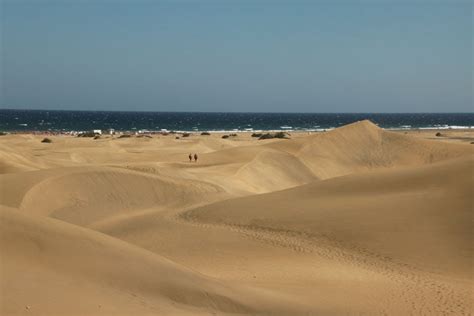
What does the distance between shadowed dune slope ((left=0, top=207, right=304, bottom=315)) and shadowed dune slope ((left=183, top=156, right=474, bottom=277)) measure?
616 centimetres

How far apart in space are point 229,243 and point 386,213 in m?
4.51

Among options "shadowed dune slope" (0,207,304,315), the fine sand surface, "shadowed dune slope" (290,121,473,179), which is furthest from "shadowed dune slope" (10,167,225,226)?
"shadowed dune slope" (290,121,473,179)

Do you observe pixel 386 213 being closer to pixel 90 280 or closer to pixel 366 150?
pixel 90 280

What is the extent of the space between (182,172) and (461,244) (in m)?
17.5

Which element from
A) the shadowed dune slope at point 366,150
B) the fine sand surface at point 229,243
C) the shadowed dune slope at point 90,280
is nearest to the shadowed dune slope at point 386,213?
the fine sand surface at point 229,243

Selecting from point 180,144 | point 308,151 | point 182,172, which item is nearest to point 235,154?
point 308,151

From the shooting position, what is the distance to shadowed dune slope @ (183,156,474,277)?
15562 millimetres

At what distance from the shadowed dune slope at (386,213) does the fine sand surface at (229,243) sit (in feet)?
0.16

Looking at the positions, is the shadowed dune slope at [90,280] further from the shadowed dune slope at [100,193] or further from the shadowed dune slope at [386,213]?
the shadowed dune slope at [100,193]

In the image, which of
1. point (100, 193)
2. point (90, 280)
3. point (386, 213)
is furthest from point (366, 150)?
point (90, 280)

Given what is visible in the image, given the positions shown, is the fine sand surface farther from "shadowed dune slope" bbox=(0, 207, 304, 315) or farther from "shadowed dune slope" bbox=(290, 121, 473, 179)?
"shadowed dune slope" bbox=(290, 121, 473, 179)

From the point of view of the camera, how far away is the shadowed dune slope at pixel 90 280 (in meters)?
8.09

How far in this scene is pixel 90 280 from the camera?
351 inches

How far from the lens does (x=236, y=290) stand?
1038cm
